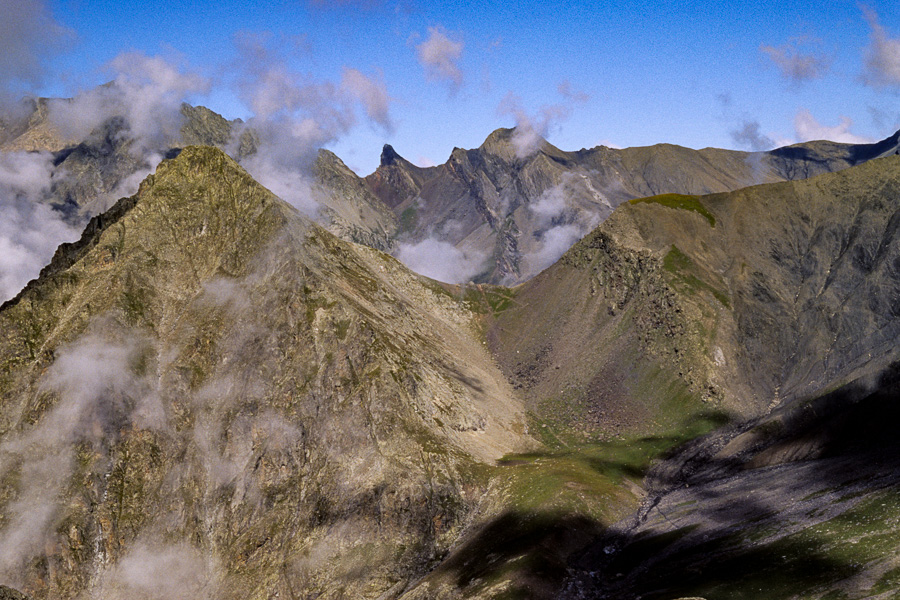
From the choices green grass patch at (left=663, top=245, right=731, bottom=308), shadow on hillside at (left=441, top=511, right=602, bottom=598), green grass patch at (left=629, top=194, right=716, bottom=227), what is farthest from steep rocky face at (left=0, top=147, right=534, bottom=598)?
green grass patch at (left=629, top=194, right=716, bottom=227)

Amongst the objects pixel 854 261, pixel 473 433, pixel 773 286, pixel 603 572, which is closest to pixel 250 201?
pixel 473 433

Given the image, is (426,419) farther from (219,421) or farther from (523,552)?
(523,552)

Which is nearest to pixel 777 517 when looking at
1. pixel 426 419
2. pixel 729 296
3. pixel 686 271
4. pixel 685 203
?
pixel 426 419

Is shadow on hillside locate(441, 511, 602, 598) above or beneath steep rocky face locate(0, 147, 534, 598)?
beneath

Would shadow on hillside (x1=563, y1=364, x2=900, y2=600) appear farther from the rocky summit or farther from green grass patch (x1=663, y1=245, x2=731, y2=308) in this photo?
green grass patch (x1=663, y1=245, x2=731, y2=308)

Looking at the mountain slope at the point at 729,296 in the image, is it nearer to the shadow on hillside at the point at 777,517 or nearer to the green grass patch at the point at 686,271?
the green grass patch at the point at 686,271

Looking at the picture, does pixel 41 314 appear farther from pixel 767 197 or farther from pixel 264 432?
pixel 767 197
